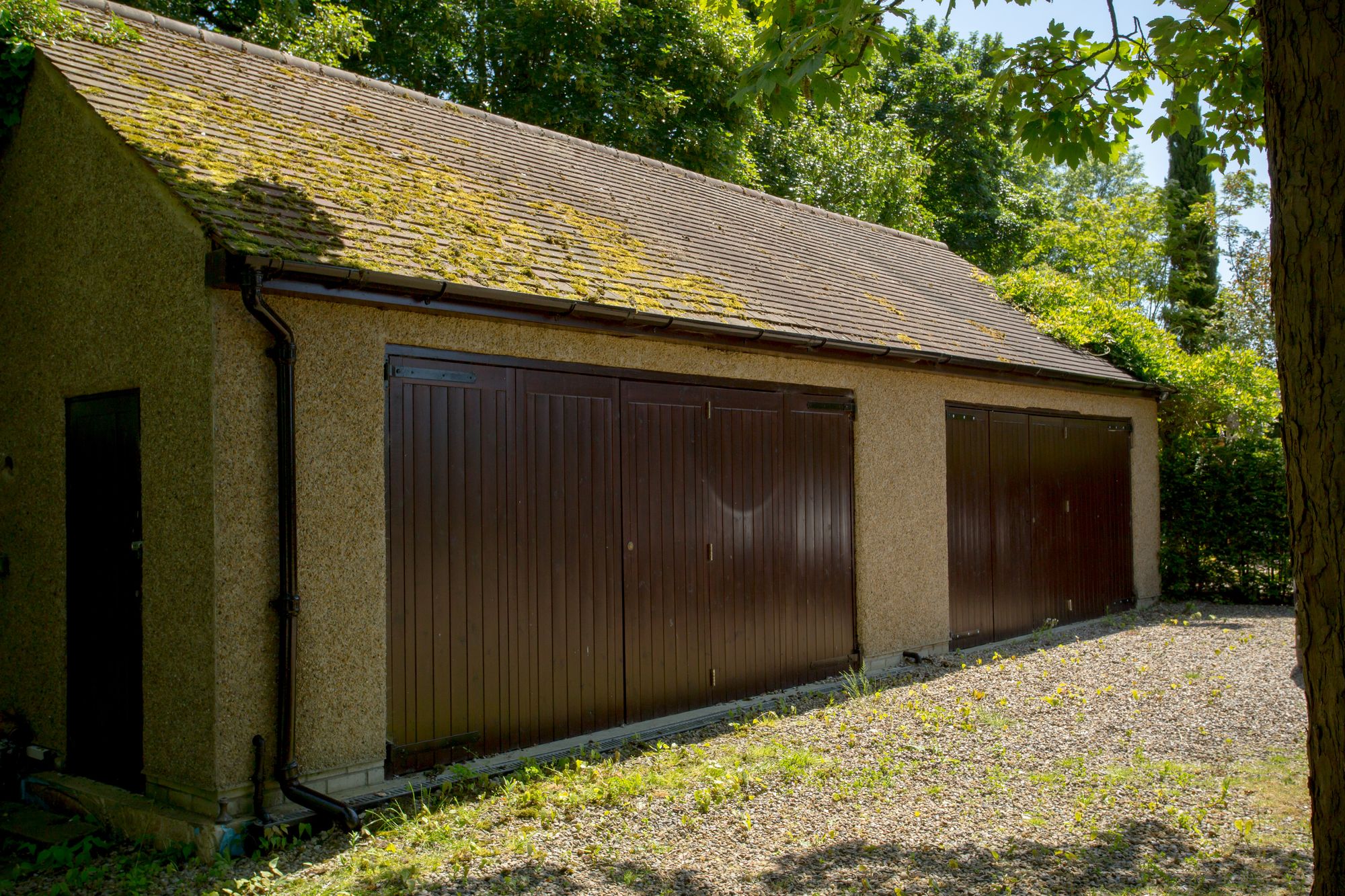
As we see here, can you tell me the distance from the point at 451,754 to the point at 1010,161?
97.5 ft

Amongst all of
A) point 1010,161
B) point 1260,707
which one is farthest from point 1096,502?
point 1010,161

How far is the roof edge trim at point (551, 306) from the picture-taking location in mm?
5535

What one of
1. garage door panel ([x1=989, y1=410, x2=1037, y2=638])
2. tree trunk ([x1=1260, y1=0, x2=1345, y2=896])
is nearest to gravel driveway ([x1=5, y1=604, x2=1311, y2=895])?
tree trunk ([x1=1260, y1=0, x2=1345, y2=896])

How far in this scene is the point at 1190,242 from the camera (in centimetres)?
2795

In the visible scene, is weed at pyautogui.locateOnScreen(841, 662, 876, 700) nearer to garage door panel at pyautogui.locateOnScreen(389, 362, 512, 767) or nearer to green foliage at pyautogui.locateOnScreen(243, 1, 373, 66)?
garage door panel at pyautogui.locateOnScreen(389, 362, 512, 767)

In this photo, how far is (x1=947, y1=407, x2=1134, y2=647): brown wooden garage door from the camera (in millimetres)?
10938

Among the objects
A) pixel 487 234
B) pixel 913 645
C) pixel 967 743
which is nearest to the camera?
pixel 967 743

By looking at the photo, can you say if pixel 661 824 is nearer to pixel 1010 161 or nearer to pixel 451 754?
pixel 451 754

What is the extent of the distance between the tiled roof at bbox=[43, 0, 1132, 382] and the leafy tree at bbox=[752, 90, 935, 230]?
11294 millimetres

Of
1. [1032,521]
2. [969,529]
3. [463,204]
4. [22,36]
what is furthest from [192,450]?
[1032,521]

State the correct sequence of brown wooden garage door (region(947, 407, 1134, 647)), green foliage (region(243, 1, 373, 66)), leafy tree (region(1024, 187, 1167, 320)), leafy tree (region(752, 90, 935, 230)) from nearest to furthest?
brown wooden garage door (region(947, 407, 1134, 647))
green foliage (region(243, 1, 373, 66))
leafy tree (region(752, 90, 935, 230))
leafy tree (region(1024, 187, 1167, 320))

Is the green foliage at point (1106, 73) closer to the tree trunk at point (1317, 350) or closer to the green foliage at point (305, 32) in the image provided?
the tree trunk at point (1317, 350)

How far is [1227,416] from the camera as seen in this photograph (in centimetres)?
1556

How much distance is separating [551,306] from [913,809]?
12.2 feet
